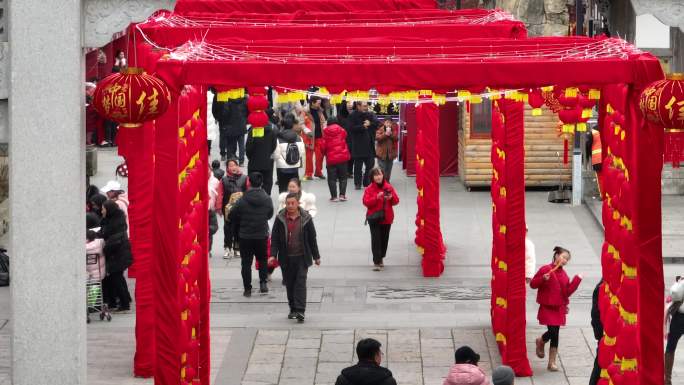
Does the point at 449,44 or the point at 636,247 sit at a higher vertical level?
the point at 449,44

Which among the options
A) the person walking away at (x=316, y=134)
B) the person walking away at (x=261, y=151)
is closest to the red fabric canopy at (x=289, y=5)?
the person walking away at (x=261, y=151)

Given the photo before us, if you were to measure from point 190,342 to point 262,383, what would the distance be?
1994 millimetres

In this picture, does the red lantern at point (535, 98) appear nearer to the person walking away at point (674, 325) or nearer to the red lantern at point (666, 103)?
the person walking away at point (674, 325)

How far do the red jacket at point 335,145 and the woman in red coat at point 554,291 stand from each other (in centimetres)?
1080

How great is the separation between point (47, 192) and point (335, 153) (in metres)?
13.8

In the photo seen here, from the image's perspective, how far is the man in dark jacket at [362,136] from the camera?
28.3m

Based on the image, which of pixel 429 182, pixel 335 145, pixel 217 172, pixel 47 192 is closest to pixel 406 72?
pixel 47 192

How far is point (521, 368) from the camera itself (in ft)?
54.9

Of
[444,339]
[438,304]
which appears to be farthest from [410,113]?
[444,339]

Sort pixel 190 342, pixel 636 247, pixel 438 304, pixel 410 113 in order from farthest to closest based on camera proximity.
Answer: pixel 410 113
pixel 438 304
pixel 190 342
pixel 636 247

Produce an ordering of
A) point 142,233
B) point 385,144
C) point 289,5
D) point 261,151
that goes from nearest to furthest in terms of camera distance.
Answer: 1. point 142,233
2. point 289,5
3. point 261,151
4. point 385,144

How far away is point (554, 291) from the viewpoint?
54.4 ft

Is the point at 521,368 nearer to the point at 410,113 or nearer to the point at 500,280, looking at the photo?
the point at 500,280

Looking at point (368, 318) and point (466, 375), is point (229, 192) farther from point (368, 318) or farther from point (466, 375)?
point (466, 375)
